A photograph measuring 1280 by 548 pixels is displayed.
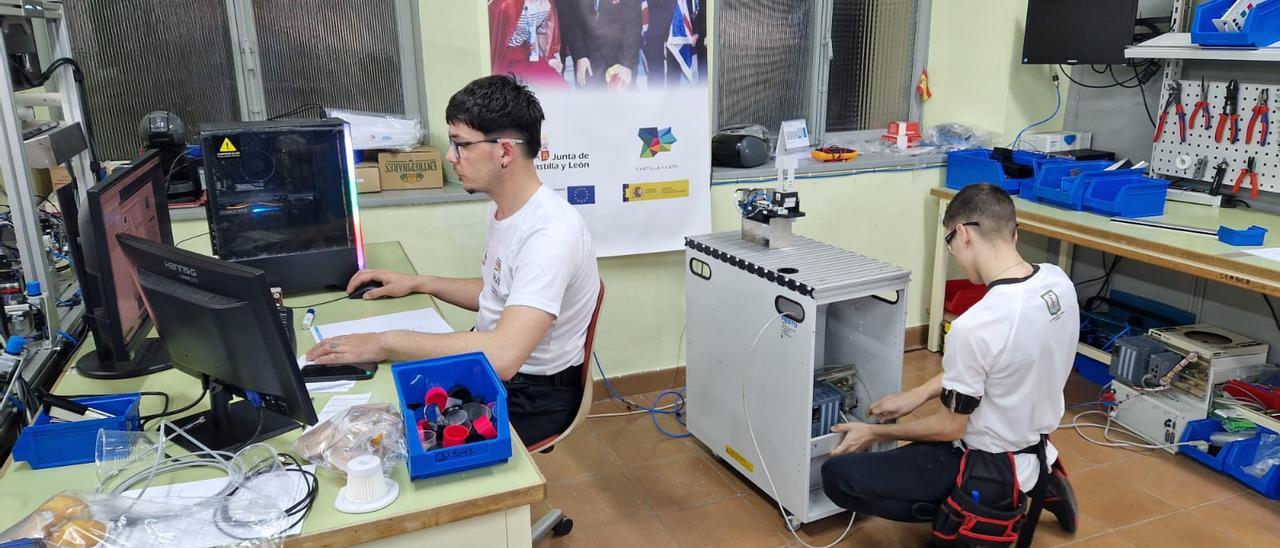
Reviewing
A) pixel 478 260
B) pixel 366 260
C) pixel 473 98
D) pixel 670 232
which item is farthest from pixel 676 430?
pixel 473 98

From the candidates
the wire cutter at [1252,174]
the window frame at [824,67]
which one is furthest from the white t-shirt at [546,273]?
the wire cutter at [1252,174]

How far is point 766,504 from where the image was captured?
2.58m

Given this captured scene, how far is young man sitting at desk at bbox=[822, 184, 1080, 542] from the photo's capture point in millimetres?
1951

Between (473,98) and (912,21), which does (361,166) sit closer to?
(473,98)

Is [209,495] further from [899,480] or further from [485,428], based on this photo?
[899,480]

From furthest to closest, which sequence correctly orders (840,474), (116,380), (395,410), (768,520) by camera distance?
(768,520)
(840,474)
(116,380)
(395,410)

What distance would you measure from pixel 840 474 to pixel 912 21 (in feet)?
8.00

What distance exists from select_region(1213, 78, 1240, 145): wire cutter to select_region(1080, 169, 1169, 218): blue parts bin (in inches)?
12.5

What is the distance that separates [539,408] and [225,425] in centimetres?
73

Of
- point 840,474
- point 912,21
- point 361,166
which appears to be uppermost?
point 912,21

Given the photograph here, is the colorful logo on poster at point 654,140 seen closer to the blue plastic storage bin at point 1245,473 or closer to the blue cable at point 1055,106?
the blue cable at point 1055,106

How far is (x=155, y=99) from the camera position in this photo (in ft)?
9.27

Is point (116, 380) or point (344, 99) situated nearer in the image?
point (116, 380)

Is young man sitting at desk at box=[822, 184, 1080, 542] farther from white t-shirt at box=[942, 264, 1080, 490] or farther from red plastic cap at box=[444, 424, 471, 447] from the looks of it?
red plastic cap at box=[444, 424, 471, 447]
